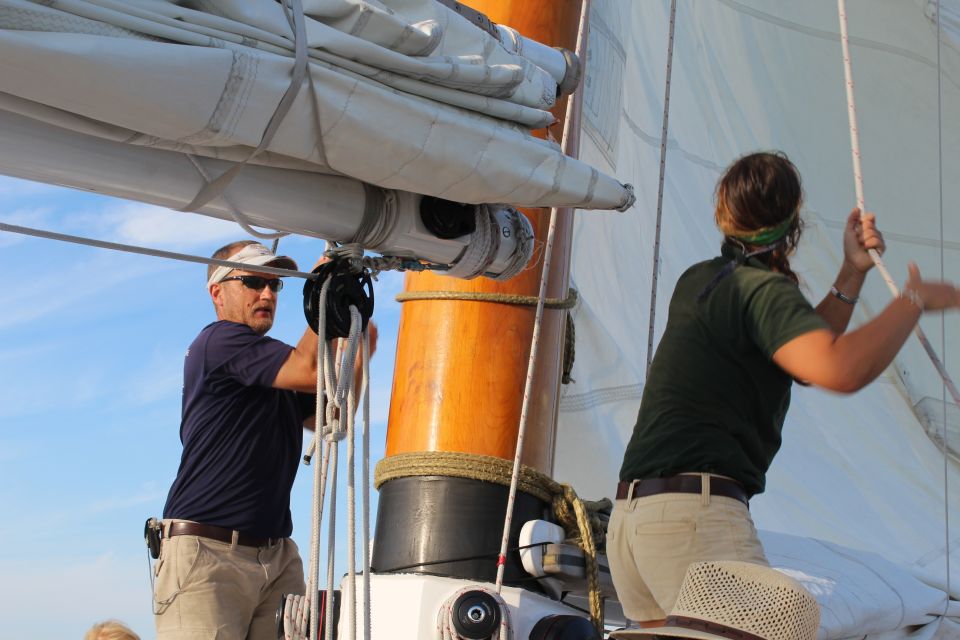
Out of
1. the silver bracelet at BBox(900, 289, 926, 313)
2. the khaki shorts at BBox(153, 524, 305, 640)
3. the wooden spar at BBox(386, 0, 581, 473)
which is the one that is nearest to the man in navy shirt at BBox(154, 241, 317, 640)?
the khaki shorts at BBox(153, 524, 305, 640)

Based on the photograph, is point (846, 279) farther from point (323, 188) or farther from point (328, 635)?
point (328, 635)

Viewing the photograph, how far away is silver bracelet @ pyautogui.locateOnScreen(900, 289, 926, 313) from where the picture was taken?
165 cm

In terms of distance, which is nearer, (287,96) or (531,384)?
(287,96)

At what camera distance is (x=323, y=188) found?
2014 mm

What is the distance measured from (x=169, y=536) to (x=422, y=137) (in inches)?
44.6

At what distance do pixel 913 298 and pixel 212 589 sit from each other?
1.51 meters

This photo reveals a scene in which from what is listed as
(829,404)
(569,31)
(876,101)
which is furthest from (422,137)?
(876,101)

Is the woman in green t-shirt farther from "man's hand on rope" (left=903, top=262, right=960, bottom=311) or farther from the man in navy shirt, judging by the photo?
the man in navy shirt

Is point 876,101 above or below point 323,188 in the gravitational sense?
above

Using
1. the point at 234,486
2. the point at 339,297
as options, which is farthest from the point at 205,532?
the point at 339,297

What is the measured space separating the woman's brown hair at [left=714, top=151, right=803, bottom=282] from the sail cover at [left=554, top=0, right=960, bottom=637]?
70.1 inches

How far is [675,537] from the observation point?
5.70 ft

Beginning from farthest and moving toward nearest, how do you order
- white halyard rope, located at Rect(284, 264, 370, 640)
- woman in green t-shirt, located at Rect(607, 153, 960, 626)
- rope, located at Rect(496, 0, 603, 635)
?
rope, located at Rect(496, 0, 603, 635) < white halyard rope, located at Rect(284, 264, 370, 640) < woman in green t-shirt, located at Rect(607, 153, 960, 626)

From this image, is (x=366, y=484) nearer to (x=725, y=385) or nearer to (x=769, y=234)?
(x=725, y=385)
